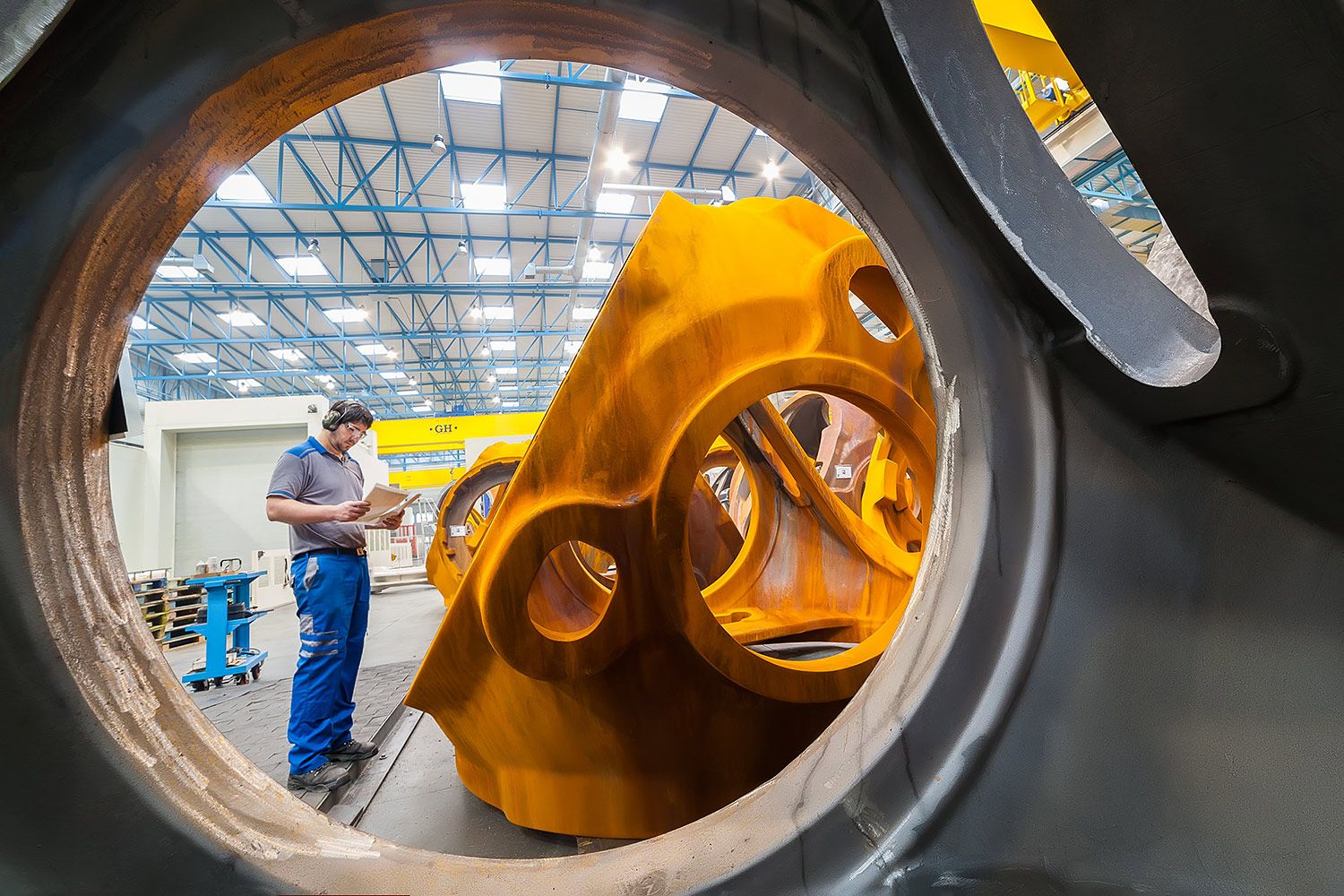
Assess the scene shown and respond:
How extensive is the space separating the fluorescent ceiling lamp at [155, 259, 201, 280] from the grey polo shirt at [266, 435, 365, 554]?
1147 cm

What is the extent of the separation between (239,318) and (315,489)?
14954 mm

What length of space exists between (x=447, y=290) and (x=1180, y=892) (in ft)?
42.2

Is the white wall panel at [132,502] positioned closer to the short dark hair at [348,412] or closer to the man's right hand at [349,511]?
the short dark hair at [348,412]

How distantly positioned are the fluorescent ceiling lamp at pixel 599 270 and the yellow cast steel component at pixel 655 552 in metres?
10.9

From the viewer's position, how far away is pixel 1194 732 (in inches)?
28.6

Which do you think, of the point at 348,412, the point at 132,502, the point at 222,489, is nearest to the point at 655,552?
the point at 348,412

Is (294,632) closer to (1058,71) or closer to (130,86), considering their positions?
(130,86)

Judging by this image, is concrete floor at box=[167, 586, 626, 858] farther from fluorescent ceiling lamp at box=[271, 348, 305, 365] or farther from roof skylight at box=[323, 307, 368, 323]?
fluorescent ceiling lamp at box=[271, 348, 305, 365]

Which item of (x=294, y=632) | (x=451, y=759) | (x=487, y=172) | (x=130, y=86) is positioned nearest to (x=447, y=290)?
(x=487, y=172)

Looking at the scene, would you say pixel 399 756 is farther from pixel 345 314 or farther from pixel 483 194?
pixel 345 314

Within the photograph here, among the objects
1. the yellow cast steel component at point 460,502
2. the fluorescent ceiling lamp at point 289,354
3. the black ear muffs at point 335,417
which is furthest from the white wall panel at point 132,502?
the fluorescent ceiling lamp at point 289,354

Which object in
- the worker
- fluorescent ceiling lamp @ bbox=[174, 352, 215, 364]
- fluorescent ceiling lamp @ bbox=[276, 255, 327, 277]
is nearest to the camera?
the worker

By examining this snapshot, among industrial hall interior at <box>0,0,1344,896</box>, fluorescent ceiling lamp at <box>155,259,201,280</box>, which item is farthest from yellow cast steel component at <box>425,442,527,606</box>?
fluorescent ceiling lamp at <box>155,259,201,280</box>

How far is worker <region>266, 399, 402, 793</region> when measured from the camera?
8.64 ft
